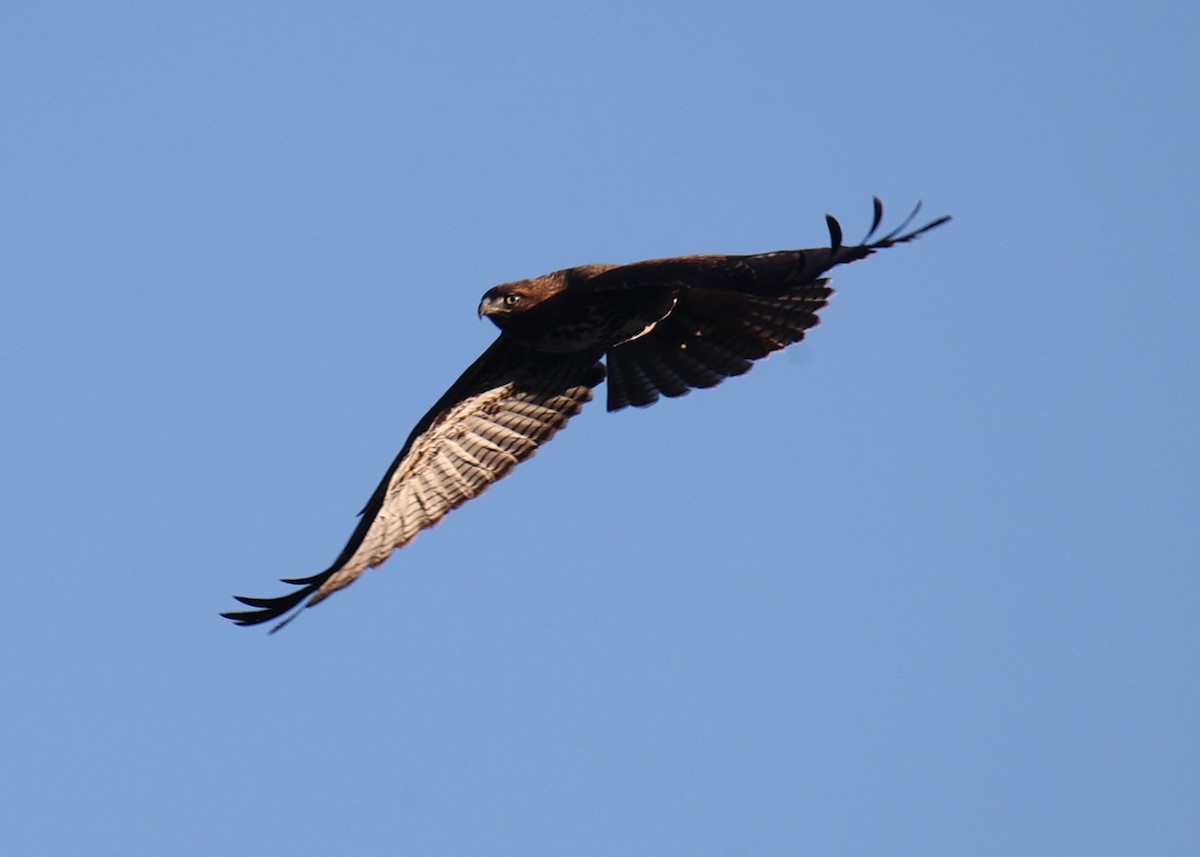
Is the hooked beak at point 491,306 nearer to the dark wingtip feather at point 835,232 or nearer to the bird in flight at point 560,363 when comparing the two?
the bird in flight at point 560,363

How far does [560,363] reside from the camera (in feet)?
40.6

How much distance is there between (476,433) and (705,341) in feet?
5.40

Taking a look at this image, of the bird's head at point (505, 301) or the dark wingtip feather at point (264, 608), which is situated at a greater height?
the bird's head at point (505, 301)

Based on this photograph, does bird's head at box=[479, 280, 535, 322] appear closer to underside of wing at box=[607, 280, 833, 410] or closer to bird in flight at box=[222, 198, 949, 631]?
bird in flight at box=[222, 198, 949, 631]

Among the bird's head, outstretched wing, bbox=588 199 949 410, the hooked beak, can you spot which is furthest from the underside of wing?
the hooked beak

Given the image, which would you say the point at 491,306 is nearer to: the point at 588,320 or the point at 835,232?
the point at 588,320

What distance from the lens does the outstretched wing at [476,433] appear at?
1156 cm

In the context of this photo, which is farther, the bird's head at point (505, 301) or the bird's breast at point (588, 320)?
the bird's head at point (505, 301)

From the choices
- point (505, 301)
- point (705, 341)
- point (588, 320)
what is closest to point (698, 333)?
point (705, 341)

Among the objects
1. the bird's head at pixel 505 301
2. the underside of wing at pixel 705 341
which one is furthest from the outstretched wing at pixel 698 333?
the bird's head at pixel 505 301

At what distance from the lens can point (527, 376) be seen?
1238 cm

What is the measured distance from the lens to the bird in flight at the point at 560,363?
11.7m

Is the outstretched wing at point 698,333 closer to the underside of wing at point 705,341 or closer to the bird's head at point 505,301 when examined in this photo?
the underside of wing at point 705,341

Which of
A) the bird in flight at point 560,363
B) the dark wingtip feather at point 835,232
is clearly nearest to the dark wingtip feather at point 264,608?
the bird in flight at point 560,363
